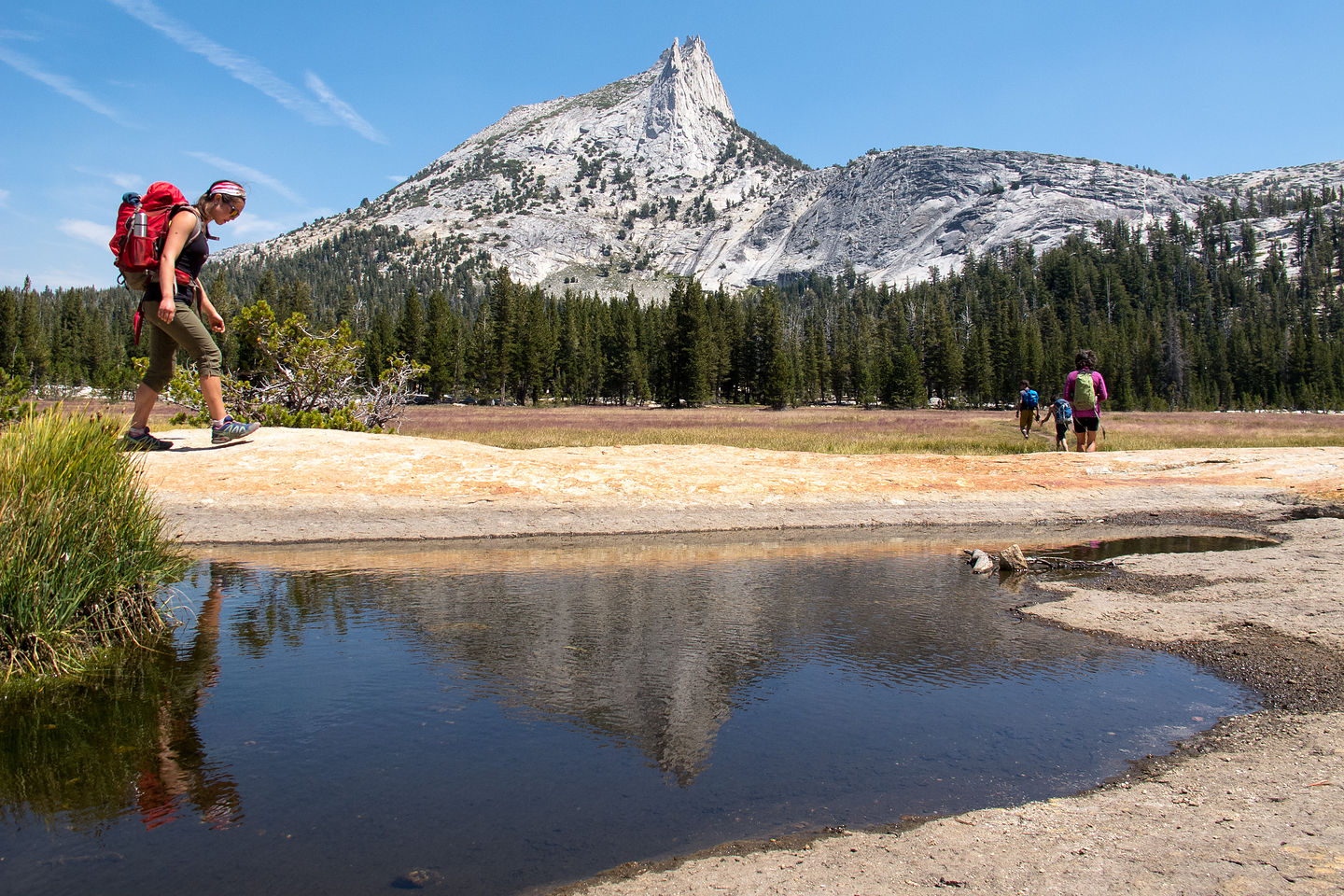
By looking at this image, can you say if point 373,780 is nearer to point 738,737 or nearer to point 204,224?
point 738,737

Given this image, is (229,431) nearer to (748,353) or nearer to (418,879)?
(418,879)

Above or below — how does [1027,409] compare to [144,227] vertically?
below

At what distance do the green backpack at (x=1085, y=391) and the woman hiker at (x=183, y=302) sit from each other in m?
17.4

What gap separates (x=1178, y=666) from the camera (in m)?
6.08

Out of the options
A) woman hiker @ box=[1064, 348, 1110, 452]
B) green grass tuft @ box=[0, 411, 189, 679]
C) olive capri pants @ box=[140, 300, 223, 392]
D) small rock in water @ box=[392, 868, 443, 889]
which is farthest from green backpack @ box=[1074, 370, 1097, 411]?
small rock in water @ box=[392, 868, 443, 889]

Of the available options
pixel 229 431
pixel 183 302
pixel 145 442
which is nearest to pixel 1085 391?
pixel 229 431

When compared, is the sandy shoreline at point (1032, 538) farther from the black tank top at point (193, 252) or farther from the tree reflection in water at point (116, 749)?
the black tank top at point (193, 252)

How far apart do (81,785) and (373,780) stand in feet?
4.56

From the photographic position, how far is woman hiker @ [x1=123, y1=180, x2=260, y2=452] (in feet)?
29.0

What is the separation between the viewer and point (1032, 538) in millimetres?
12500

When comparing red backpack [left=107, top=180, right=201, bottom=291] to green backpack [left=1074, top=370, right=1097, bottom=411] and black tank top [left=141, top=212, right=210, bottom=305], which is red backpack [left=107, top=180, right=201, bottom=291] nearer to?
black tank top [left=141, top=212, right=210, bottom=305]

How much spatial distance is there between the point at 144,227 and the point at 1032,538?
12866 millimetres

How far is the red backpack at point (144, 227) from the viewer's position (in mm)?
8820

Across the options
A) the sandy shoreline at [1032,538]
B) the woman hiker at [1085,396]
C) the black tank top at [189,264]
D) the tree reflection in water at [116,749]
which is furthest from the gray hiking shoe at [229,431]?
the woman hiker at [1085,396]
